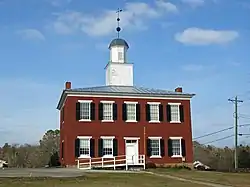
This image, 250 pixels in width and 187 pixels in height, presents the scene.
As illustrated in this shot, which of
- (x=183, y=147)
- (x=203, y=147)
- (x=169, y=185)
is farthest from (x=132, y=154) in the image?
(x=203, y=147)

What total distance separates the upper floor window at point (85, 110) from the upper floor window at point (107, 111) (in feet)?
2.59

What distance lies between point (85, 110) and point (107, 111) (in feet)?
6.86

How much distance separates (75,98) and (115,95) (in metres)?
3.82

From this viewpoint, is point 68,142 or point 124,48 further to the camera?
point 124,48

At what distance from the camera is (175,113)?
143 ft

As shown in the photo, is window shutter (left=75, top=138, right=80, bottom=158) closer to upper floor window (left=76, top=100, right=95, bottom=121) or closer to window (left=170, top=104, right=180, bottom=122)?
upper floor window (left=76, top=100, right=95, bottom=121)

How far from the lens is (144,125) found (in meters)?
42.4

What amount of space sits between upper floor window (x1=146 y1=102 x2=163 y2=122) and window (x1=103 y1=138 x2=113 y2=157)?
4599mm

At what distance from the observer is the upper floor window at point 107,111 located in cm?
4144

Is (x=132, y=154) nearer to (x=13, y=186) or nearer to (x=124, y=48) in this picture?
(x=124, y=48)

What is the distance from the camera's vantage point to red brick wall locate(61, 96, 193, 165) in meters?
40.4

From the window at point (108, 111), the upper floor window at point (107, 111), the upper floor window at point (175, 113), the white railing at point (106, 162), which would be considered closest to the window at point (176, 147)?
the upper floor window at point (175, 113)

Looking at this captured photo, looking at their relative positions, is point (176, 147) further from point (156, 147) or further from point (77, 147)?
point (77, 147)

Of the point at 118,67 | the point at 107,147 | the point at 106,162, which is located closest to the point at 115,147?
the point at 107,147
